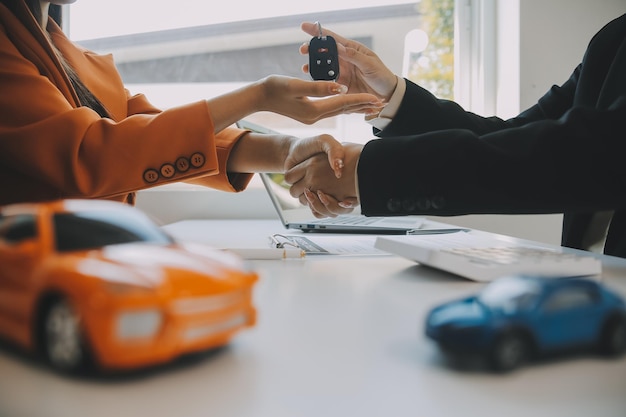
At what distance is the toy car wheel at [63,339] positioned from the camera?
0.18 meters

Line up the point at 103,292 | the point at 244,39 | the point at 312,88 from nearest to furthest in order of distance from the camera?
the point at 103,292, the point at 312,88, the point at 244,39

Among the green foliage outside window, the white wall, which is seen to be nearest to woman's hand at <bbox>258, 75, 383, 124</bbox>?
the white wall

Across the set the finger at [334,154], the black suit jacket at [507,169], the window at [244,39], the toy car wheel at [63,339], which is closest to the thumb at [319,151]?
the finger at [334,154]

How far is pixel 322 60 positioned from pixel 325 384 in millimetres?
753

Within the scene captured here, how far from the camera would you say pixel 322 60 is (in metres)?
0.92

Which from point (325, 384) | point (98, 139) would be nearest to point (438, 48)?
point (98, 139)

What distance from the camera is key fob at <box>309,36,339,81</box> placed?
911mm

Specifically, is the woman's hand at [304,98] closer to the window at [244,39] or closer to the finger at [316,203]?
the finger at [316,203]

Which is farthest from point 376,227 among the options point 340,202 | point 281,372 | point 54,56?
point 281,372

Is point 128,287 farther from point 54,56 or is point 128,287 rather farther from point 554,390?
point 54,56

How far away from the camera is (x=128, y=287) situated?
0.60 ft

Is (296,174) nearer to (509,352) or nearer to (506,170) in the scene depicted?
(506,170)

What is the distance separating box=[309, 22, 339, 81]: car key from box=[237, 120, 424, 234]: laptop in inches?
11.8

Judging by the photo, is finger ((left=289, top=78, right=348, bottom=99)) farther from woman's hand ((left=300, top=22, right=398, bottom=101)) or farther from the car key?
woman's hand ((left=300, top=22, right=398, bottom=101))
